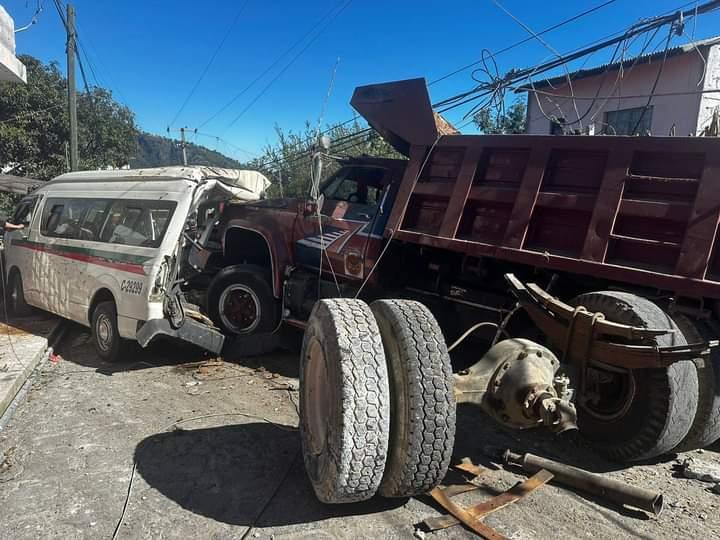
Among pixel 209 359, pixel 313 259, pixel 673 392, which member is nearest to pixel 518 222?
pixel 673 392

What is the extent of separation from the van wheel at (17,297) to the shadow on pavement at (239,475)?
5.75 m

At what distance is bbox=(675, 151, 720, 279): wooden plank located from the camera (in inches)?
145

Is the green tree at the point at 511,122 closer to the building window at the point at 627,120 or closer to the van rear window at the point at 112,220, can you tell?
the building window at the point at 627,120

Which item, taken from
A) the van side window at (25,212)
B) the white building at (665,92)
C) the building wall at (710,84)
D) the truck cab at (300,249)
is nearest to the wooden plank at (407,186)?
the truck cab at (300,249)

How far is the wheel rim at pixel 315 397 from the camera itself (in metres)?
3.06

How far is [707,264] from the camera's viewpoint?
368cm

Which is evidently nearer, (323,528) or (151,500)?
(323,528)

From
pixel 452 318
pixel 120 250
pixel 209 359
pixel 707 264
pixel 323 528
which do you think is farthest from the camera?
pixel 209 359

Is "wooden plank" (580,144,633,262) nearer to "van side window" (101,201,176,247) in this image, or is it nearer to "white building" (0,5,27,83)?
"van side window" (101,201,176,247)

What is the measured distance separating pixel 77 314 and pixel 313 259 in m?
3.15

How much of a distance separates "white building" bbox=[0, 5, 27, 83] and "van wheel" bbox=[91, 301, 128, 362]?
310cm

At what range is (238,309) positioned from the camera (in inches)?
263

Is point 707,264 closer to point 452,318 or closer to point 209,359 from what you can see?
point 452,318

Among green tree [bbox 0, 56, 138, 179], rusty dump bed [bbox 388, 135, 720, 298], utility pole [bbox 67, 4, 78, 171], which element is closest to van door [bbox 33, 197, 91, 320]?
rusty dump bed [bbox 388, 135, 720, 298]
